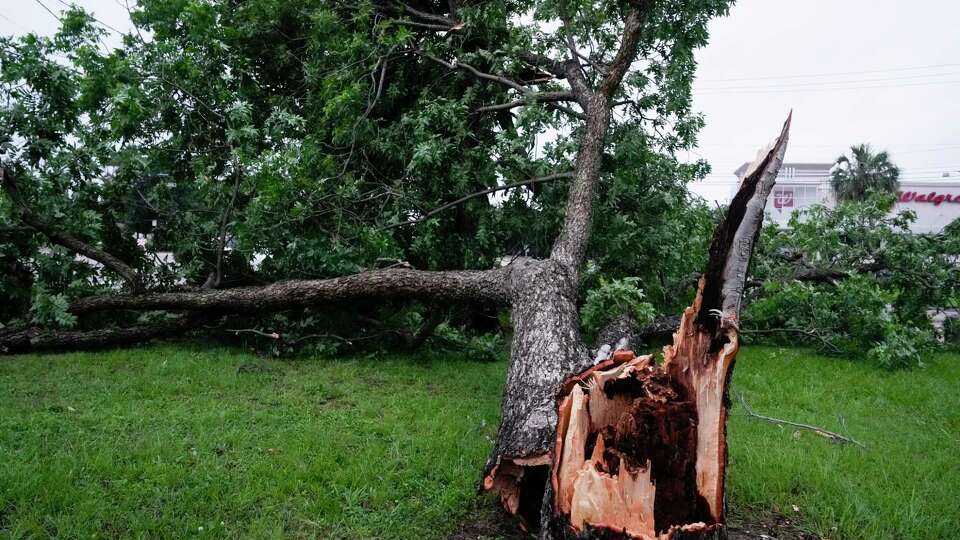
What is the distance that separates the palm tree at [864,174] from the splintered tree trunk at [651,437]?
33.8m

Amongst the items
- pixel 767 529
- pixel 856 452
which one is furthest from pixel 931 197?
pixel 767 529

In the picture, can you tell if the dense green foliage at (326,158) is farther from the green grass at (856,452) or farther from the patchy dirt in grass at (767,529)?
the patchy dirt in grass at (767,529)

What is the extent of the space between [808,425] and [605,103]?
11.6 ft

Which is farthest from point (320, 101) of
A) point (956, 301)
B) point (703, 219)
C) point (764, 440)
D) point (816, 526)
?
point (956, 301)

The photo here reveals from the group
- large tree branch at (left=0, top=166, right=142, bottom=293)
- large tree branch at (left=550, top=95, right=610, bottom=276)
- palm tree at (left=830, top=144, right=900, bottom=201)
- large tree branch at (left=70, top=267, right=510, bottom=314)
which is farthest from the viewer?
palm tree at (left=830, top=144, right=900, bottom=201)

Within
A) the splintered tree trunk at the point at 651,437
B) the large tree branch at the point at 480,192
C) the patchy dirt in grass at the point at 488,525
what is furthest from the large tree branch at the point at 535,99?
the patchy dirt in grass at the point at 488,525

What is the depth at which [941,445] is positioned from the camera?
4.14 metres

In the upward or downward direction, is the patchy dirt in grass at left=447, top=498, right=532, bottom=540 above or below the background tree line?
below

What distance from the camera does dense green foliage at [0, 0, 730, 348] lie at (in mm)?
6402

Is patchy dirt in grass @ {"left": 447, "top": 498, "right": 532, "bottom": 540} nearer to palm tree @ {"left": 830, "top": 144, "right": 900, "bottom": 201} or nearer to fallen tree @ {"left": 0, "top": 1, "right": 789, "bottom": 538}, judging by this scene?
fallen tree @ {"left": 0, "top": 1, "right": 789, "bottom": 538}

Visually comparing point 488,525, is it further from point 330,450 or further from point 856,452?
point 856,452

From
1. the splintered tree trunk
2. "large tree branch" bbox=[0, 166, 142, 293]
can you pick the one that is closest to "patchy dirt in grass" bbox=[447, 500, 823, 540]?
the splintered tree trunk

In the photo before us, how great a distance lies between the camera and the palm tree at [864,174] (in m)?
31.8

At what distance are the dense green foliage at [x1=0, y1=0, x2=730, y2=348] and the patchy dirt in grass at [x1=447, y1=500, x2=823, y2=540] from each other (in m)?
3.53
